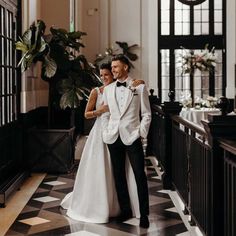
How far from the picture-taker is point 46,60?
6832 millimetres

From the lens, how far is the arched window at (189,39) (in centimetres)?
1389

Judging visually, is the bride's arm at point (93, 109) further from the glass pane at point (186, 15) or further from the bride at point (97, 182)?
the glass pane at point (186, 15)

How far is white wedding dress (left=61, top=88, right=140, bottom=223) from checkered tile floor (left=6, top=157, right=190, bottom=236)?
Result: 0.12 meters

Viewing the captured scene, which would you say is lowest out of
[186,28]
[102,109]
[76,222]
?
[76,222]

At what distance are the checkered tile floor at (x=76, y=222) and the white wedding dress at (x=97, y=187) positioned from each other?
12 cm

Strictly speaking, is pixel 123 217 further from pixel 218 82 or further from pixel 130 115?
pixel 218 82

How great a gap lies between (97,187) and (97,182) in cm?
5

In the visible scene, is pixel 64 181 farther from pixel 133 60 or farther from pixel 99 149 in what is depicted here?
pixel 133 60

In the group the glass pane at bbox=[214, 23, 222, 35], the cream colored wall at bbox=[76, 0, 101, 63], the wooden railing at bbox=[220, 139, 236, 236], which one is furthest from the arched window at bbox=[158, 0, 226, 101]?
the wooden railing at bbox=[220, 139, 236, 236]

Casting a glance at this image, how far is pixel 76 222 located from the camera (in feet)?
14.6

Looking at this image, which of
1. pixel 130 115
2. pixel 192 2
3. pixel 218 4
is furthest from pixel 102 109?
pixel 218 4

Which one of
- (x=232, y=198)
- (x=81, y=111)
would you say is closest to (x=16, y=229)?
(x=232, y=198)

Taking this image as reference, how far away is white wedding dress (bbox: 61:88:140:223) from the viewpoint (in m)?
4.49

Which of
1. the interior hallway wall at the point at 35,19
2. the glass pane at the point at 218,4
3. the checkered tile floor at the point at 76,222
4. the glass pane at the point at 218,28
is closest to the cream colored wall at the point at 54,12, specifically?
the interior hallway wall at the point at 35,19
